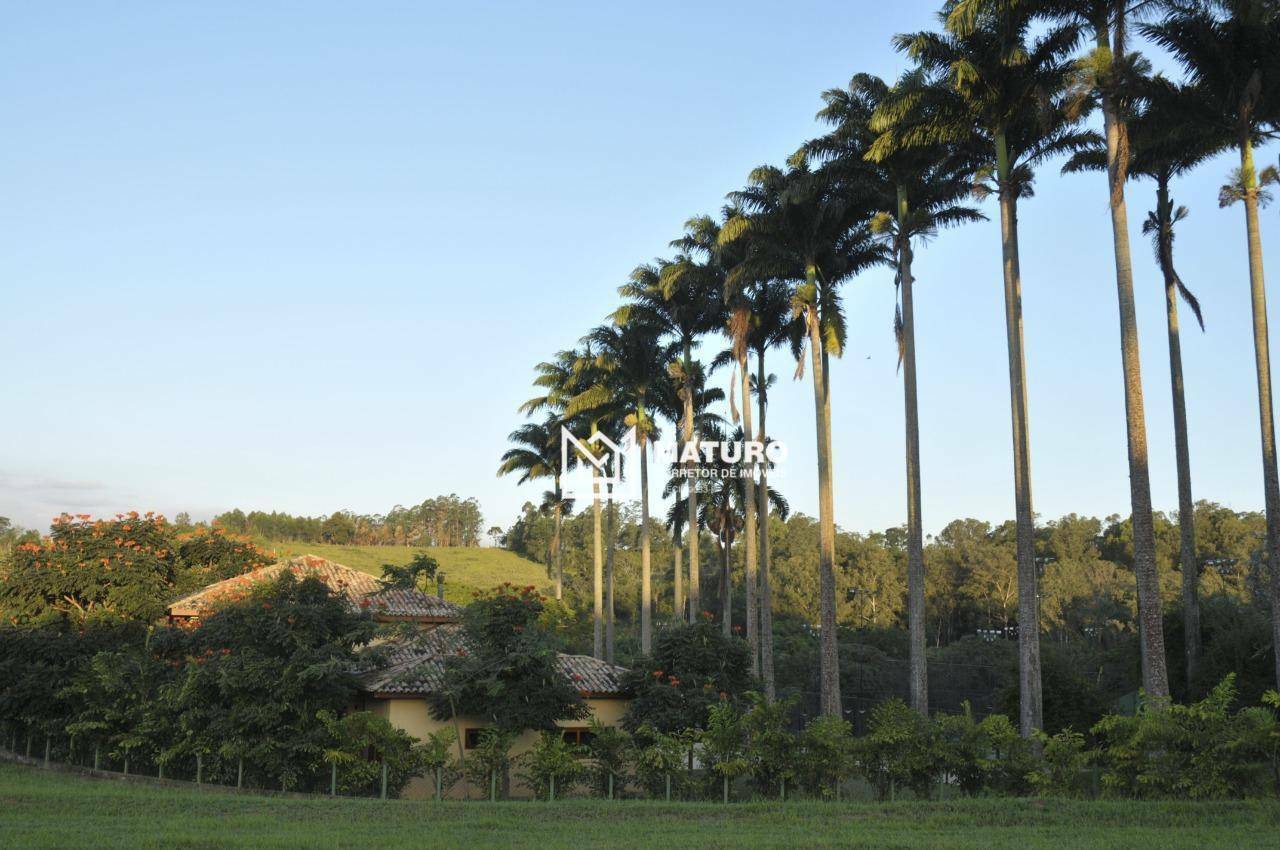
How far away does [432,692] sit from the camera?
1069 inches

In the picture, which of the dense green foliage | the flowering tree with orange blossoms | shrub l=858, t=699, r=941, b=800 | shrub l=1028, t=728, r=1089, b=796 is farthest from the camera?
the flowering tree with orange blossoms

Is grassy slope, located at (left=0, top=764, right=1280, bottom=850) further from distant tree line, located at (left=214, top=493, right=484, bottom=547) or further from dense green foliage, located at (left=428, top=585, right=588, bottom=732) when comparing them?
distant tree line, located at (left=214, top=493, right=484, bottom=547)

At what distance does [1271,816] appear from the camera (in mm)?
17266

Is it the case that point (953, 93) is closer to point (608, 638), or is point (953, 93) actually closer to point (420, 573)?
point (420, 573)

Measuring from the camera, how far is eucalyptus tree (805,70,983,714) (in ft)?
96.9

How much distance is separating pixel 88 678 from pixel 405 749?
35.6ft

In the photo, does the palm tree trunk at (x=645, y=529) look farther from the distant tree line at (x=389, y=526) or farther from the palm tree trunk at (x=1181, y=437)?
the distant tree line at (x=389, y=526)

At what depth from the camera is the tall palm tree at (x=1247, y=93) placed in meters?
24.2

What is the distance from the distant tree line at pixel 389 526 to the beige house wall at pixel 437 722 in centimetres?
11527

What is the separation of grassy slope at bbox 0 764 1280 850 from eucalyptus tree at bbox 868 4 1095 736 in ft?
21.3

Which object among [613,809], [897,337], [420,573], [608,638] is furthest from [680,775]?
[608,638]

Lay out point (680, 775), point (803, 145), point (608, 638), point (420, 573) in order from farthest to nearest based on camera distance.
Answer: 1. point (608, 638)
2. point (803, 145)
3. point (420, 573)
4. point (680, 775)

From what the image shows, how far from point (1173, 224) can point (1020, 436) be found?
10.4 metres

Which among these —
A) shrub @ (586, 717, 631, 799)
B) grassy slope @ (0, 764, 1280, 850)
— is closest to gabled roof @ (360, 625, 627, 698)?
shrub @ (586, 717, 631, 799)
